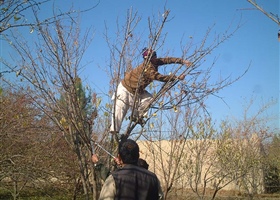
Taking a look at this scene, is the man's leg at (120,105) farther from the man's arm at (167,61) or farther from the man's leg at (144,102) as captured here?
the man's arm at (167,61)

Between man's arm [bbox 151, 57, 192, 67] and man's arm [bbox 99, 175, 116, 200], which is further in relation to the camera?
man's arm [bbox 151, 57, 192, 67]

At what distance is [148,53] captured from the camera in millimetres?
3654

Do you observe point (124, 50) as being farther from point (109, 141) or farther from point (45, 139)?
point (45, 139)

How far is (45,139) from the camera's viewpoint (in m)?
9.39

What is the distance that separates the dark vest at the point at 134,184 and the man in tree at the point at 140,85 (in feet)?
2.76

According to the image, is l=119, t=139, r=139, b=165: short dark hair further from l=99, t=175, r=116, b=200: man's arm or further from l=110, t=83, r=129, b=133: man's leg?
l=110, t=83, r=129, b=133: man's leg

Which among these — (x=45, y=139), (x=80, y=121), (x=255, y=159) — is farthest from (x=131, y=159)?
(x=255, y=159)

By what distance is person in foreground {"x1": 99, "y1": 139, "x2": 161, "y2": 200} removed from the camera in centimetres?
266

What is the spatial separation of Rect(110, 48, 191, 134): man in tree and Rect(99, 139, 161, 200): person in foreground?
0.74 metres


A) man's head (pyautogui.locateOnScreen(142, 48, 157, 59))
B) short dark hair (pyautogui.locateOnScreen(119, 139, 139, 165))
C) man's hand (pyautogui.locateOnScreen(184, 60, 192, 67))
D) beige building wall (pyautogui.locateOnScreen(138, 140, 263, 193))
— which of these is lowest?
short dark hair (pyautogui.locateOnScreen(119, 139, 139, 165))

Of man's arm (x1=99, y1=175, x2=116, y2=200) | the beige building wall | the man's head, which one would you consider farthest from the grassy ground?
man's arm (x1=99, y1=175, x2=116, y2=200)

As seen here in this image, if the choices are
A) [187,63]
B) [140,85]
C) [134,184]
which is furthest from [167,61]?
[134,184]

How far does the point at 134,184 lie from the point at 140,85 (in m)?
1.34

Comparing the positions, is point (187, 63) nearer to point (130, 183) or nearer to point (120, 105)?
point (120, 105)
